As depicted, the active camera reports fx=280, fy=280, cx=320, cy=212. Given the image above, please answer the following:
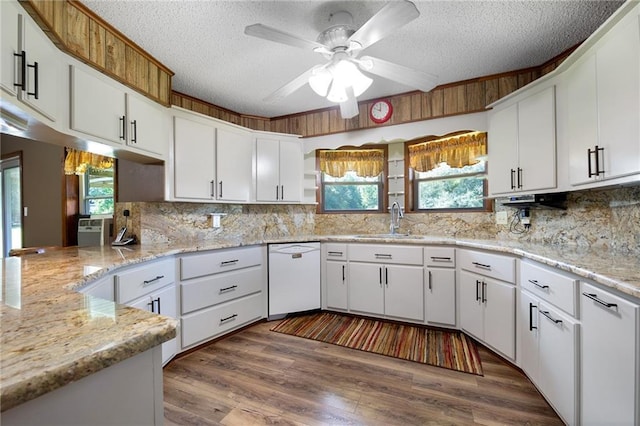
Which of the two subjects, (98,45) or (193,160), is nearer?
(98,45)

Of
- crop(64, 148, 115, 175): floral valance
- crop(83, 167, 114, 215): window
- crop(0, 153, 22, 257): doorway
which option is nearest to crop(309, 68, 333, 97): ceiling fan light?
crop(64, 148, 115, 175): floral valance

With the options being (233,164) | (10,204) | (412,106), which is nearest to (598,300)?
(412,106)

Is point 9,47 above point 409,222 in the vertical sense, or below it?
above

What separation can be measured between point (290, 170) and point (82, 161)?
2.28 m

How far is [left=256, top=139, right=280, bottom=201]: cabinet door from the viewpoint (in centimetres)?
331

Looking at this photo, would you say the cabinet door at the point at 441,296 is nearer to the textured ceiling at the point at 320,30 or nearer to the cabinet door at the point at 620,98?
the cabinet door at the point at 620,98

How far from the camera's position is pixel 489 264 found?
7.38 feet

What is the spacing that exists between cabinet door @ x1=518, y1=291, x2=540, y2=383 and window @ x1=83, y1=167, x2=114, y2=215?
4159 mm

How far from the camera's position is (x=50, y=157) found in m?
3.79

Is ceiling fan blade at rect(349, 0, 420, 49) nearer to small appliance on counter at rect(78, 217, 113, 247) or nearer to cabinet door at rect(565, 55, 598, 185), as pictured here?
cabinet door at rect(565, 55, 598, 185)

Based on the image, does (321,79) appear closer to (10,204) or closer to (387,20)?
(387,20)

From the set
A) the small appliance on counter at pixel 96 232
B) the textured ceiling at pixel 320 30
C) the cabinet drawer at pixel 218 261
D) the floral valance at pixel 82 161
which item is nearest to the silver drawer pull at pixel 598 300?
the textured ceiling at pixel 320 30

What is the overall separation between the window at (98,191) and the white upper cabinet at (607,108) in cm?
434

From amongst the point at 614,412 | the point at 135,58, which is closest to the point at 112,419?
the point at 614,412
